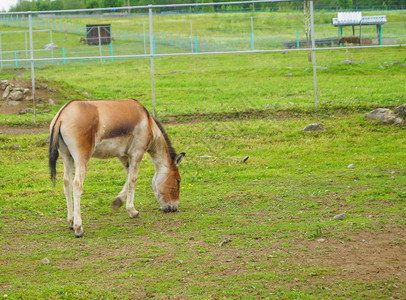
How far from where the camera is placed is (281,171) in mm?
10711

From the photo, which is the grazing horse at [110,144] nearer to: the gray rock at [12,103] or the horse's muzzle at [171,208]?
the horse's muzzle at [171,208]

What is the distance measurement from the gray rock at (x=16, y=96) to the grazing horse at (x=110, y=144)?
390 inches

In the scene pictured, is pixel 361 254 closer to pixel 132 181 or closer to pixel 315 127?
pixel 132 181

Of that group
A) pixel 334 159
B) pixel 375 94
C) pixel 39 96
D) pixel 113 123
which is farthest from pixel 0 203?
pixel 375 94

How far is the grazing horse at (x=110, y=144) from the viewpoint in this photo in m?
7.22

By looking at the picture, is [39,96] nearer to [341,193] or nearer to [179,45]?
[341,193]

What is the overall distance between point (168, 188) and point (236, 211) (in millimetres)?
1190

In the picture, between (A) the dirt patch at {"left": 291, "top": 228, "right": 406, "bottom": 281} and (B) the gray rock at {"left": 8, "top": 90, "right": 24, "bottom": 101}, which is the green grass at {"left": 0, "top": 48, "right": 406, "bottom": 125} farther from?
(A) the dirt patch at {"left": 291, "top": 228, "right": 406, "bottom": 281}

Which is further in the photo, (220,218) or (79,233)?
(220,218)

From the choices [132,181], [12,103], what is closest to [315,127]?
[132,181]

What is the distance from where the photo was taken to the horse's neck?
8.47 m

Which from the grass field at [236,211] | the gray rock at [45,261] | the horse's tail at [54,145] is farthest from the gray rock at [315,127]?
the gray rock at [45,261]

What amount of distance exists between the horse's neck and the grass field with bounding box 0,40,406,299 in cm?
77

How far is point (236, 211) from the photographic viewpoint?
820 centimetres
